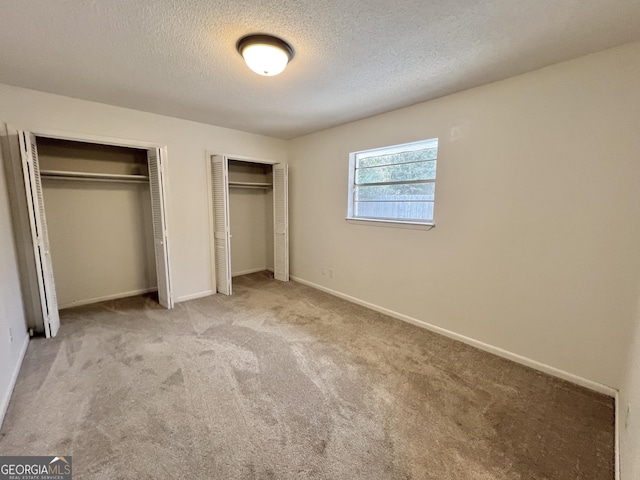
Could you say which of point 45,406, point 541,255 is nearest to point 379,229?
point 541,255

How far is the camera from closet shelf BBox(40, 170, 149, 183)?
301 cm

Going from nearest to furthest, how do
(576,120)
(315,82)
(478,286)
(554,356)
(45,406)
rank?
(45,406) < (576,120) < (554,356) < (315,82) < (478,286)

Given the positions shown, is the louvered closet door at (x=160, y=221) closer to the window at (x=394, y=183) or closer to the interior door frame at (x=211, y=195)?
the interior door frame at (x=211, y=195)

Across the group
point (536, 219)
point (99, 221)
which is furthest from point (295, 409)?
point (99, 221)

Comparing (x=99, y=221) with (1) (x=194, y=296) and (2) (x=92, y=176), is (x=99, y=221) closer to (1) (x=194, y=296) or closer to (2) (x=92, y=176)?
(2) (x=92, y=176)

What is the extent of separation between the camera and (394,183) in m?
3.28

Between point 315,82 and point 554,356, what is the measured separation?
3161mm

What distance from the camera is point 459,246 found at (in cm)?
268

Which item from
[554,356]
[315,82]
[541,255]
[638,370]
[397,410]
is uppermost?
[315,82]

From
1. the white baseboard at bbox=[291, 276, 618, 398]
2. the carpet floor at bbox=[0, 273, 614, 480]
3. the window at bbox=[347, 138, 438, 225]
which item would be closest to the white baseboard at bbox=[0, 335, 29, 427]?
the carpet floor at bbox=[0, 273, 614, 480]

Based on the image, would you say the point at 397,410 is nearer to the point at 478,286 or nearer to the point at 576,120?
the point at 478,286

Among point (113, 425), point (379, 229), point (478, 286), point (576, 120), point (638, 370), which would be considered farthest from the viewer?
point (379, 229)

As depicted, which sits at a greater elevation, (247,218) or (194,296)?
(247,218)

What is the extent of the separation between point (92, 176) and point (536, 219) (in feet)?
15.8
